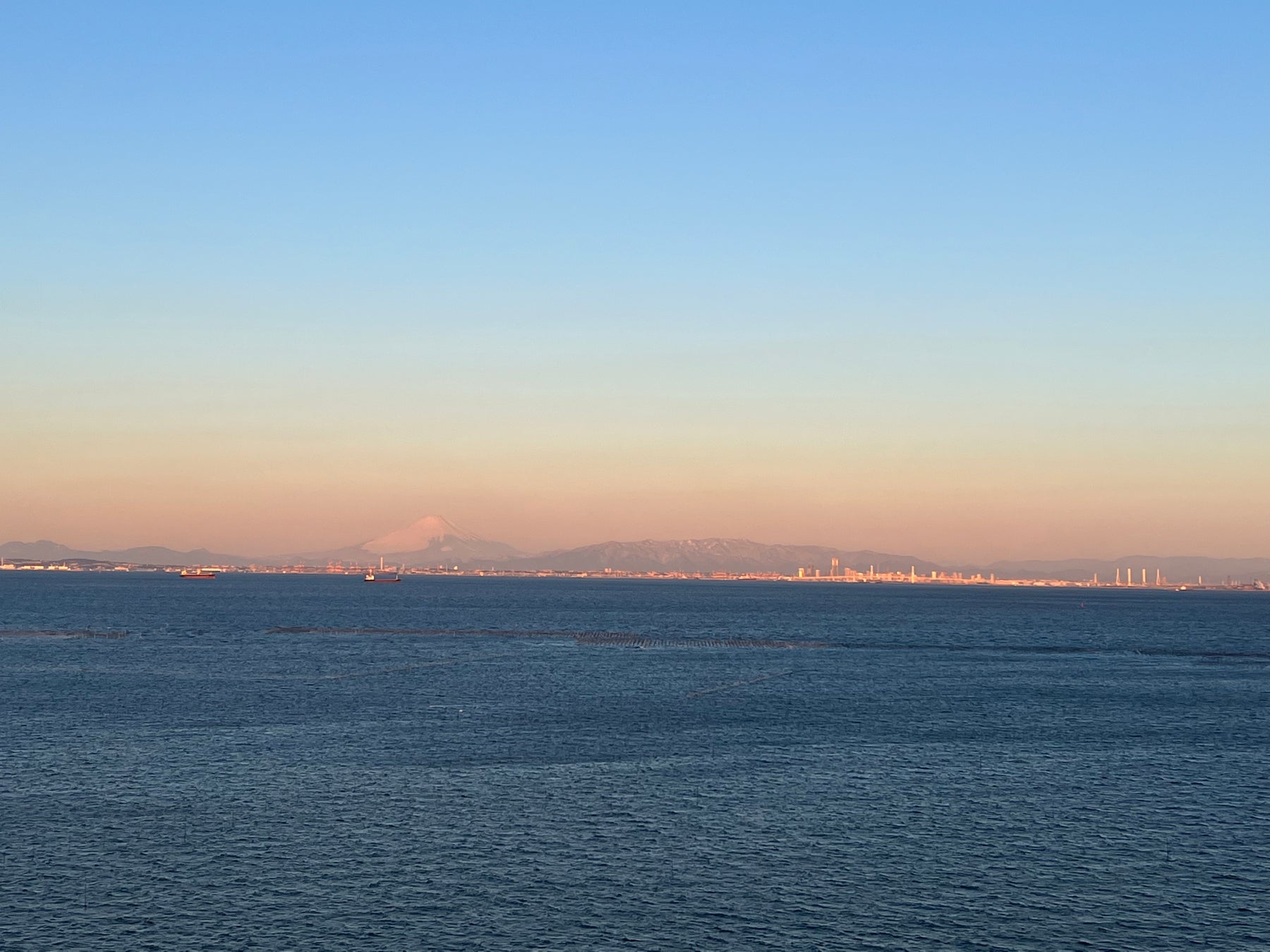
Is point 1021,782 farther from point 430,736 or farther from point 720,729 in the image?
point 430,736

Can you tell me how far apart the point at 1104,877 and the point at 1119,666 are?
321 feet

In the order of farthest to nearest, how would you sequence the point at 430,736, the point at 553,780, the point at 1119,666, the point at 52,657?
the point at 1119,666, the point at 52,657, the point at 430,736, the point at 553,780

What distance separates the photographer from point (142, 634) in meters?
166

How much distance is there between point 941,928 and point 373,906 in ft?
63.0

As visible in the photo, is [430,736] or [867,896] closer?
[867,896]

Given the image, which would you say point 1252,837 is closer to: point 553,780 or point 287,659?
point 553,780

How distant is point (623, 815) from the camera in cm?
5466

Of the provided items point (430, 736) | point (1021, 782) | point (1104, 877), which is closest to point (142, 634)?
point (430, 736)

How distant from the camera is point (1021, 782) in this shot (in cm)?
6438

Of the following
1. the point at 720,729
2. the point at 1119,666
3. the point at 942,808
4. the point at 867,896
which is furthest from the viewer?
the point at 1119,666

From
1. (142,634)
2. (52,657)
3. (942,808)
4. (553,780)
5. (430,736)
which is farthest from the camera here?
(142,634)

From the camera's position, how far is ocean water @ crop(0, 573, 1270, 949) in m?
41.0

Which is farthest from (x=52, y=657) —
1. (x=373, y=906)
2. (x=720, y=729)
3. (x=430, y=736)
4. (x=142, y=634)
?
(x=373, y=906)

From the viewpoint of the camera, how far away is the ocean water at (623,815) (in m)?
41.0
